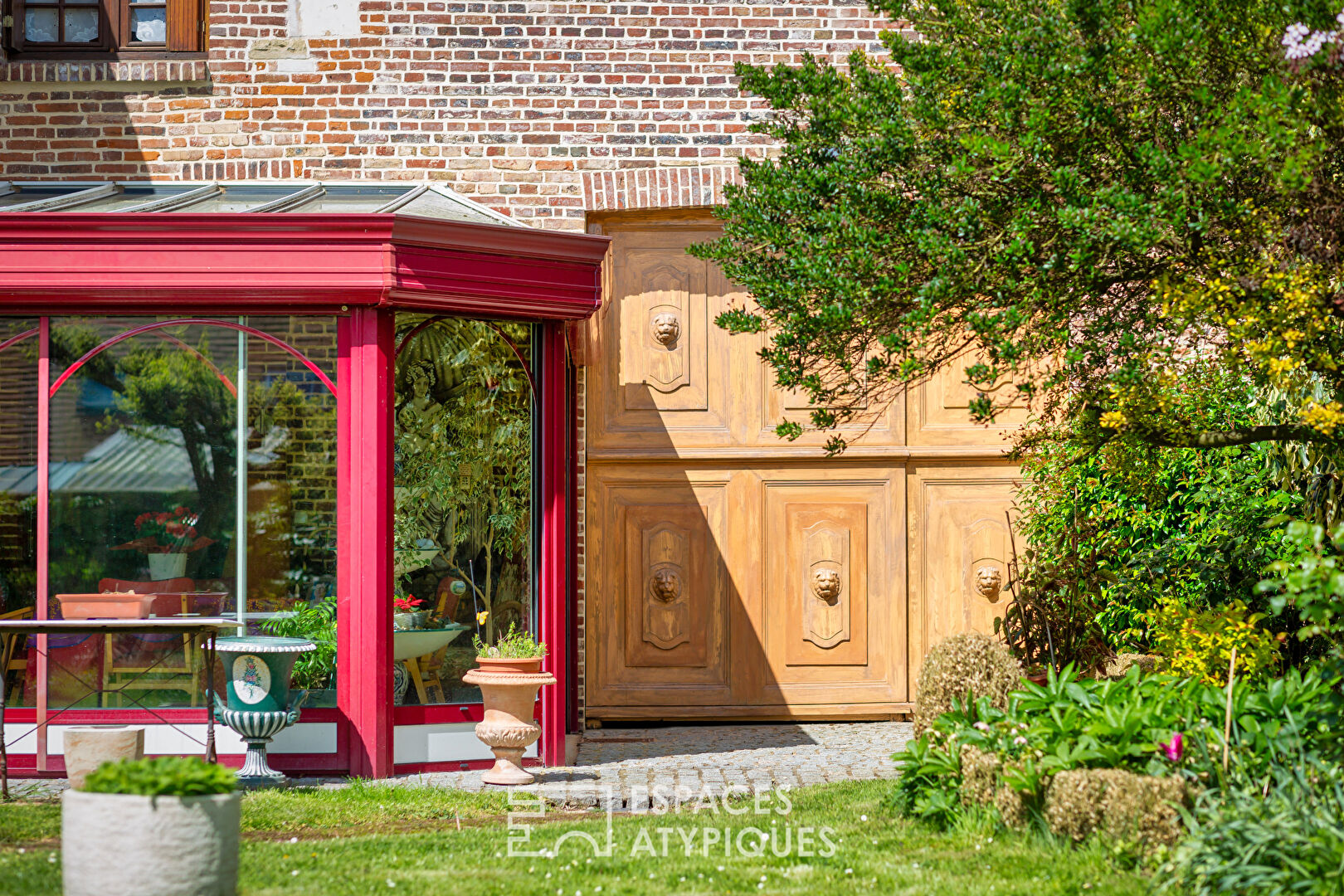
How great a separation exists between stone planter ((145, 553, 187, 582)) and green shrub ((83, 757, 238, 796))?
2878 mm

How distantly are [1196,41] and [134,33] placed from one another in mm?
6818

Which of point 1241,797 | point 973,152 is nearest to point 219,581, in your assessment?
point 973,152

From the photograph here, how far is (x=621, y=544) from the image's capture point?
29.1ft

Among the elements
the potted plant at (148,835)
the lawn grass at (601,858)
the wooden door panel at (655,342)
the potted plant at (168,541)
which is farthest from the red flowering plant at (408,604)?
the potted plant at (148,835)

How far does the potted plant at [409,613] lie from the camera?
683cm

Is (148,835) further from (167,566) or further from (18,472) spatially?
(18,472)

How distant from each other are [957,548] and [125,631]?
5350mm

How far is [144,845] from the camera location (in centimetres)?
378

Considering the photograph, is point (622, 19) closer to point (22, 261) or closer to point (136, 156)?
point (136, 156)

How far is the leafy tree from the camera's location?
15.3ft

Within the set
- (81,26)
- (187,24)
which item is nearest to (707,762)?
(187,24)

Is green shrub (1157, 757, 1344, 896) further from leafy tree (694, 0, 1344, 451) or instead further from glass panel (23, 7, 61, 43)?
glass panel (23, 7, 61, 43)

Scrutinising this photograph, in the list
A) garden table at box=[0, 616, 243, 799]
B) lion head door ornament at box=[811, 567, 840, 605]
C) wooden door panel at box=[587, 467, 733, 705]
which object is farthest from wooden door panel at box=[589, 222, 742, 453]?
garden table at box=[0, 616, 243, 799]

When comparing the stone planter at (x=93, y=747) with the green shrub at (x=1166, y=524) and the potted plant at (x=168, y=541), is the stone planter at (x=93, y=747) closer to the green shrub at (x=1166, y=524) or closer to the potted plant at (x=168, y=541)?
the potted plant at (x=168, y=541)
